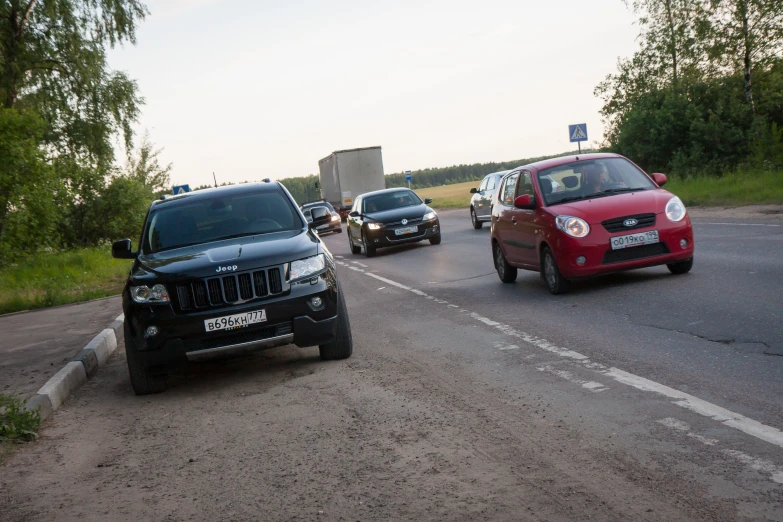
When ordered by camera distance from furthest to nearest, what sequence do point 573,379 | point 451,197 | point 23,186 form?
point 451,197
point 23,186
point 573,379

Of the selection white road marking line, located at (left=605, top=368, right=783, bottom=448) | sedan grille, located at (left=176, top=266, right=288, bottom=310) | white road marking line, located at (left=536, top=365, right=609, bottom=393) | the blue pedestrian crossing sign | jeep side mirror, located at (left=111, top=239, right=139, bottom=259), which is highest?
the blue pedestrian crossing sign

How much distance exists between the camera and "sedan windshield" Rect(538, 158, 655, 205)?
11.7 meters

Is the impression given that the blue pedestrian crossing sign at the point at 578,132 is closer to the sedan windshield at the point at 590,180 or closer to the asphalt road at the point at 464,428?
the sedan windshield at the point at 590,180

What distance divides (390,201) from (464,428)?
19471 millimetres

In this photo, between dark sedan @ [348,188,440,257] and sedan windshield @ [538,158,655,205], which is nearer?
sedan windshield @ [538,158,655,205]

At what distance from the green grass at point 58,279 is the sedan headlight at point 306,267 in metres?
12.1

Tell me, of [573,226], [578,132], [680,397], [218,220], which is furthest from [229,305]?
[578,132]

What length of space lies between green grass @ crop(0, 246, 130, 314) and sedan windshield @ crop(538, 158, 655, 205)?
10991 millimetres

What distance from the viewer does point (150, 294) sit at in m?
7.67

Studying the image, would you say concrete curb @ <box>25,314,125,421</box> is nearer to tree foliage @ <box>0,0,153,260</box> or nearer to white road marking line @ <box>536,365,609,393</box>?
white road marking line @ <box>536,365,609,393</box>

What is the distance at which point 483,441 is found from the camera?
16.8 feet

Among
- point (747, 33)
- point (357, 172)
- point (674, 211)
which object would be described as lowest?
point (674, 211)

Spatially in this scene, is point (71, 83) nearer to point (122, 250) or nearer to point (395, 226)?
point (395, 226)

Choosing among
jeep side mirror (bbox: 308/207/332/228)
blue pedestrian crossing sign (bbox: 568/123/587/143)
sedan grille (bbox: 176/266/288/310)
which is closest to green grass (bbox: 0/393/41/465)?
sedan grille (bbox: 176/266/288/310)
